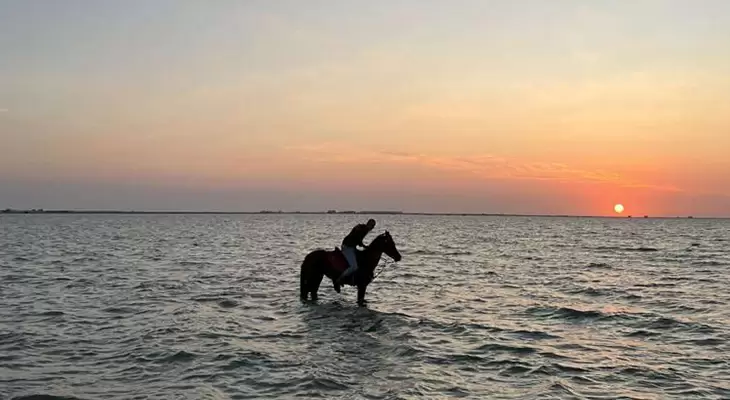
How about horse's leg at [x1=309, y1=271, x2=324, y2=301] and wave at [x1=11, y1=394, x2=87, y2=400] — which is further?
horse's leg at [x1=309, y1=271, x2=324, y2=301]

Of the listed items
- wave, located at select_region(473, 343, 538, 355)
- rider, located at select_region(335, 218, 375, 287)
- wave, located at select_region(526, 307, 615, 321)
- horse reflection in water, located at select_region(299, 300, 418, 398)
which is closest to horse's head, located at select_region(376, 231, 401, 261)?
rider, located at select_region(335, 218, 375, 287)

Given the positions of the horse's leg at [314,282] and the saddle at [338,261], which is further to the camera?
the horse's leg at [314,282]

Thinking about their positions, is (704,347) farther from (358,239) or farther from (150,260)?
(150,260)

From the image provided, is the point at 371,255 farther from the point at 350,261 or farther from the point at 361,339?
the point at 361,339

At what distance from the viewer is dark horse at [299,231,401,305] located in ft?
61.4

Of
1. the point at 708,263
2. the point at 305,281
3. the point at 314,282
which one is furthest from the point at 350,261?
the point at 708,263

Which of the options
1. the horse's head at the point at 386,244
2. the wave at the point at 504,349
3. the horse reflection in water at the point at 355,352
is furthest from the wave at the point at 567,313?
the wave at the point at 504,349

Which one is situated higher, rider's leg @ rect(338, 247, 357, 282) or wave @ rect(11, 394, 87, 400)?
rider's leg @ rect(338, 247, 357, 282)

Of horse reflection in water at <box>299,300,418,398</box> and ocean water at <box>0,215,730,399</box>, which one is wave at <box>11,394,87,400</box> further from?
horse reflection in water at <box>299,300,418,398</box>

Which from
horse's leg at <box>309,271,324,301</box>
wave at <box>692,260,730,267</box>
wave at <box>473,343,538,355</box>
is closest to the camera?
wave at <box>473,343,538,355</box>

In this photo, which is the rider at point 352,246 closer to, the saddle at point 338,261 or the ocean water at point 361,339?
the saddle at point 338,261

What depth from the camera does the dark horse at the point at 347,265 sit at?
61.4ft

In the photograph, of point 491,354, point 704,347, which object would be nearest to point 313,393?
point 491,354

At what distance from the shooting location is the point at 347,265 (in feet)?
61.7
